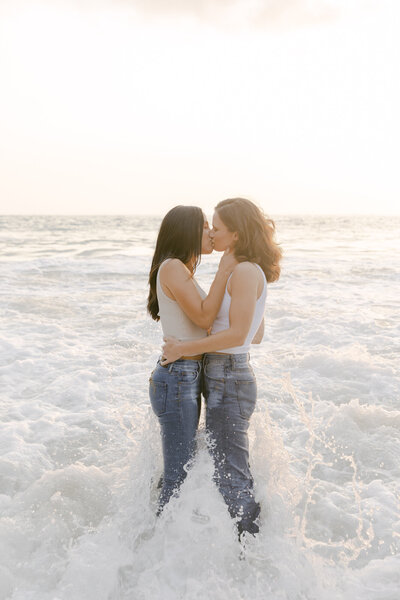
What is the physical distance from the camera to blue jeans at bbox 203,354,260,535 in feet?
9.92

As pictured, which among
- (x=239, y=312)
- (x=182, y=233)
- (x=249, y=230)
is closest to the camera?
(x=239, y=312)

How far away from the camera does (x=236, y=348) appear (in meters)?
3.02

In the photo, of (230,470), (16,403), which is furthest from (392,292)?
(230,470)

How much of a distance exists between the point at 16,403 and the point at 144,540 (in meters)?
3.14

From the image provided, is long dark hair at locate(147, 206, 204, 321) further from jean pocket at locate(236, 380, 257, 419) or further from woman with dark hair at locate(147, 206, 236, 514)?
jean pocket at locate(236, 380, 257, 419)

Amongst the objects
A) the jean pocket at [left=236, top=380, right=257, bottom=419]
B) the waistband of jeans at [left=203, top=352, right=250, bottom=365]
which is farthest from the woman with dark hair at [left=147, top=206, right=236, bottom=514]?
the jean pocket at [left=236, top=380, right=257, bottom=419]

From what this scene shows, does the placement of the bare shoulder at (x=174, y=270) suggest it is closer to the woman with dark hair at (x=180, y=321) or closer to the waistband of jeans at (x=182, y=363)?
the woman with dark hair at (x=180, y=321)

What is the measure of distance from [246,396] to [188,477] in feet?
2.20

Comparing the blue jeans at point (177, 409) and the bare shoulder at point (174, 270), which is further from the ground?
the bare shoulder at point (174, 270)

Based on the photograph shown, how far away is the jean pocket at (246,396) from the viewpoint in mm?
3025

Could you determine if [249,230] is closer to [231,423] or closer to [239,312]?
[239,312]

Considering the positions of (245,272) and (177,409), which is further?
(177,409)

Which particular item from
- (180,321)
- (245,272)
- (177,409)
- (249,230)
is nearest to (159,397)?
(177,409)

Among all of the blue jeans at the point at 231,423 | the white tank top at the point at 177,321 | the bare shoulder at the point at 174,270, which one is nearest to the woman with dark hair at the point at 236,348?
the blue jeans at the point at 231,423
